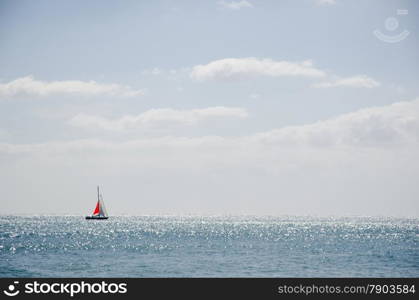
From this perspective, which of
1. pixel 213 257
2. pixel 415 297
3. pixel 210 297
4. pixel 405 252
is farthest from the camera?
pixel 405 252

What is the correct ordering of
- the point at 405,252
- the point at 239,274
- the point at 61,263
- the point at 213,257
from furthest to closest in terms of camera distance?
the point at 405,252 → the point at 213,257 → the point at 61,263 → the point at 239,274

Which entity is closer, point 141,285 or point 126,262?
point 141,285

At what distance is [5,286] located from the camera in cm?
2034

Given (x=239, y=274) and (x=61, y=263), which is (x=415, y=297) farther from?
(x=61, y=263)

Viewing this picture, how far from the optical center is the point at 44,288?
19.8 meters

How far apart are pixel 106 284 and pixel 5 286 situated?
486 cm

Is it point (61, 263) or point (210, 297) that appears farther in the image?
point (61, 263)

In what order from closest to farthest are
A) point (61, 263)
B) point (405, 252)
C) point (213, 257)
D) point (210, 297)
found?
point (210, 297)
point (61, 263)
point (213, 257)
point (405, 252)

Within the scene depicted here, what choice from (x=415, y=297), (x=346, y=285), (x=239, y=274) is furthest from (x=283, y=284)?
(x=239, y=274)

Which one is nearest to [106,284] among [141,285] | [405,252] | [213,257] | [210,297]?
[141,285]

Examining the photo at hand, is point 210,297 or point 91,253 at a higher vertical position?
point 210,297

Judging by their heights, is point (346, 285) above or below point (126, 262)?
above

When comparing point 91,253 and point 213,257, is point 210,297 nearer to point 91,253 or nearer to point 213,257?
point 213,257

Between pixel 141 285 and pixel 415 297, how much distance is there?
471 inches
